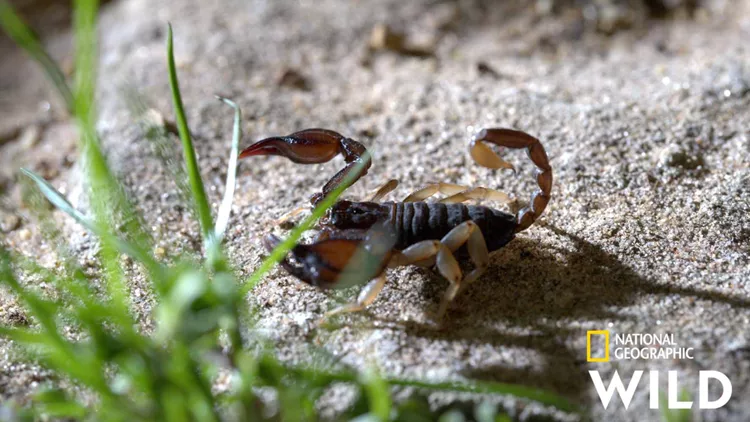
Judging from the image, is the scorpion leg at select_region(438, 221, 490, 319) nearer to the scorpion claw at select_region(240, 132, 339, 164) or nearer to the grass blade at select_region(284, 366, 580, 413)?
the grass blade at select_region(284, 366, 580, 413)

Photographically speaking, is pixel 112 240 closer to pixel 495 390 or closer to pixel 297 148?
pixel 297 148

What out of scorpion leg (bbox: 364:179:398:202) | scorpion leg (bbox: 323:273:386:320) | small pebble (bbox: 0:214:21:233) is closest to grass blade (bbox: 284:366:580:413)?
scorpion leg (bbox: 323:273:386:320)

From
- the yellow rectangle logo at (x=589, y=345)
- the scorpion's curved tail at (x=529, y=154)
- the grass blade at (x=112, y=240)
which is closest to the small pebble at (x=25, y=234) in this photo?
the grass blade at (x=112, y=240)

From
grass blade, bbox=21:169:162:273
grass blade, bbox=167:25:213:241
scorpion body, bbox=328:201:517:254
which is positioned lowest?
grass blade, bbox=21:169:162:273

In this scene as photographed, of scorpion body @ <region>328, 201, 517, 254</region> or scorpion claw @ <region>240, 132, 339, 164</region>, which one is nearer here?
scorpion body @ <region>328, 201, 517, 254</region>

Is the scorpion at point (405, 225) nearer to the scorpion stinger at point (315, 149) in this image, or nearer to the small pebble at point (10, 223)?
the scorpion stinger at point (315, 149)

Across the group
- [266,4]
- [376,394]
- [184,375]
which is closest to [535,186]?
[376,394]
